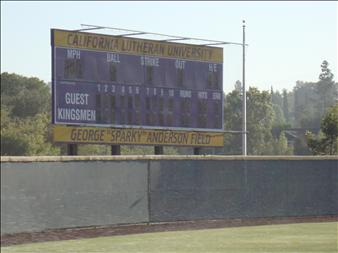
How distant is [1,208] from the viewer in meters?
14.8

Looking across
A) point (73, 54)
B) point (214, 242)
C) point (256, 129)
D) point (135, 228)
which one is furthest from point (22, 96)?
point (214, 242)

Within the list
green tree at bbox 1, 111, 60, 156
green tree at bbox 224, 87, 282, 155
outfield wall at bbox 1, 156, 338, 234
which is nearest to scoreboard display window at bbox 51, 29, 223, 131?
outfield wall at bbox 1, 156, 338, 234

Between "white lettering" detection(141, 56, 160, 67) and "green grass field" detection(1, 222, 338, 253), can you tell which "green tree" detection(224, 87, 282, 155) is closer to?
"white lettering" detection(141, 56, 160, 67)

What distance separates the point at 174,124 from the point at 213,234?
22.5 ft

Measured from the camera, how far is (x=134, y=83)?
897 inches

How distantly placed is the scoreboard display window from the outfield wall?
3.51 metres

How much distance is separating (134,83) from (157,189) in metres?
4.87

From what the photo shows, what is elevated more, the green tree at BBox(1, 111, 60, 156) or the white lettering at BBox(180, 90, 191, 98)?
the white lettering at BBox(180, 90, 191, 98)

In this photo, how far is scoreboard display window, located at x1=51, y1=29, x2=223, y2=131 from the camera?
21.2 m

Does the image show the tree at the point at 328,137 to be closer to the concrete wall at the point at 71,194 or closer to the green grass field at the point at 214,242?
the green grass field at the point at 214,242

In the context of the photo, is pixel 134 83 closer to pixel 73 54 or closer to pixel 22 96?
pixel 73 54

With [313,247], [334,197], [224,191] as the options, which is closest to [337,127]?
[334,197]

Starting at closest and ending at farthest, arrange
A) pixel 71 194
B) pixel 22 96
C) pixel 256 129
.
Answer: pixel 71 194
pixel 256 129
pixel 22 96

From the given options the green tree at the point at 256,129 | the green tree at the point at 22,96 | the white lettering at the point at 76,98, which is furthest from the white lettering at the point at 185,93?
the green tree at the point at 22,96
